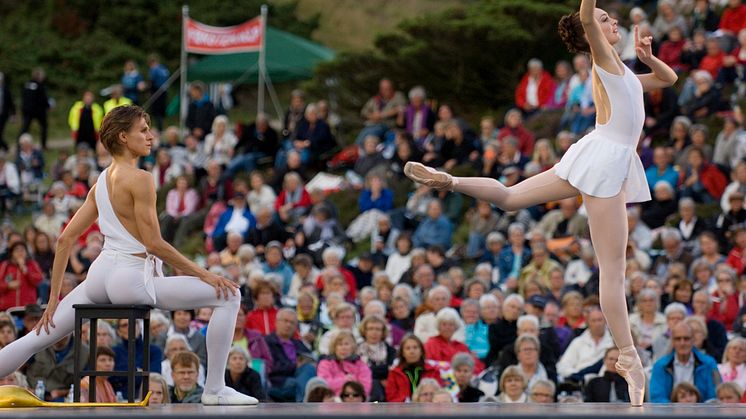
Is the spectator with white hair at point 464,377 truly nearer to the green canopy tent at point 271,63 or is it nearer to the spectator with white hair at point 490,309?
the spectator with white hair at point 490,309

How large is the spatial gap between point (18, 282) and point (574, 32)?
26.8 feet

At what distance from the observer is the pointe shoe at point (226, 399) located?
7.33m

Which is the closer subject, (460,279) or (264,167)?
(460,279)

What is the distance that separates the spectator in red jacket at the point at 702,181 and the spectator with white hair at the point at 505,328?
337cm

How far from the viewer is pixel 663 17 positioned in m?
17.5

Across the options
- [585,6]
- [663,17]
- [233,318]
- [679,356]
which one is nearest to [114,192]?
[233,318]

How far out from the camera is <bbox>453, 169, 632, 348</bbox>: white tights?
289 inches

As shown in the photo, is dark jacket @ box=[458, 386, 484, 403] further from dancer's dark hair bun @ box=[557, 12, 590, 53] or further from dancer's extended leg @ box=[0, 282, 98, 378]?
dancer's extended leg @ box=[0, 282, 98, 378]

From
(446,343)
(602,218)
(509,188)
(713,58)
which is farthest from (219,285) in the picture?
(713,58)

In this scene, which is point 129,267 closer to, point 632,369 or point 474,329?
point 632,369

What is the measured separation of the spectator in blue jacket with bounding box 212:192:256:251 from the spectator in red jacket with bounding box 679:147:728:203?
16.3 feet

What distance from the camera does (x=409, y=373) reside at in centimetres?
1099

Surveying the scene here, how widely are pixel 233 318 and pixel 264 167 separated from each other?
1243cm

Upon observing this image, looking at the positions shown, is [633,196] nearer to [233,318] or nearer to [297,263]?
[233,318]
